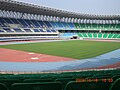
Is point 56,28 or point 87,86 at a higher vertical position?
point 56,28

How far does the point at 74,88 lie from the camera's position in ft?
18.1

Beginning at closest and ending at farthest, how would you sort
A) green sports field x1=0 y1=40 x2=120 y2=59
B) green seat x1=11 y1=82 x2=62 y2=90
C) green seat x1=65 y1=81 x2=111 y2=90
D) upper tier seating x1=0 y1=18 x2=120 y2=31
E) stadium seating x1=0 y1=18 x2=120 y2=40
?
green seat x1=11 y1=82 x2=62 y2=90
green seat x1=65 y1=81 x2=111 y2=90
green sports field x1=0 y1=40 x2=120 y2=59
stadium seating x1=0 y1=18 x2=120 y2=40
upper tier seating x1=0 y1=18 x2=120 y2=31

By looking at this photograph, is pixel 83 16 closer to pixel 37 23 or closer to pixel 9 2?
pixel 37 23

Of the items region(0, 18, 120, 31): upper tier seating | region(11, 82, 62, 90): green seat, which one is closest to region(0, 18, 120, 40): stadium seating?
region(0, 18, 120, 31): upper tier seating

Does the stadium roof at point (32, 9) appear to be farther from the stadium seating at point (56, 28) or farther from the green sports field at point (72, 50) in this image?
the green sports field at point (72, 50)

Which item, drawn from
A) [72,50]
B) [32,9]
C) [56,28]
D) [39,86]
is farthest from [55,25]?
[39,86]

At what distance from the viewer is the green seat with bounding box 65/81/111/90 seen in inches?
216

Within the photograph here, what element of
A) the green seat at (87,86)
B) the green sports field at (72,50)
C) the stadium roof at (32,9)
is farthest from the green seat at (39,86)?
the stadium roof at (32,9)

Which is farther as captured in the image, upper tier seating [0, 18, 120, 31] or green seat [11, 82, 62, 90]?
upper tier seating [0, 18, 120, 31]

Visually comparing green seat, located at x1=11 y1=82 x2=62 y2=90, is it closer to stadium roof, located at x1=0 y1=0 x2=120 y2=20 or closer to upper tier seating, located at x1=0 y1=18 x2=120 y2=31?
stadium roof, located at x1=0 y1=0 x2=120 y2=20

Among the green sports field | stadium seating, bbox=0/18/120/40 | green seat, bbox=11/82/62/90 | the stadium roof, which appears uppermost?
the stadium roof

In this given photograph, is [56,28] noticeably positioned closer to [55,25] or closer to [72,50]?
[55,25]

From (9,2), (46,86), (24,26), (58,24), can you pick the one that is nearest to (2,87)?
(46,86)

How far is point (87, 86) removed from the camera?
5.63 meters
